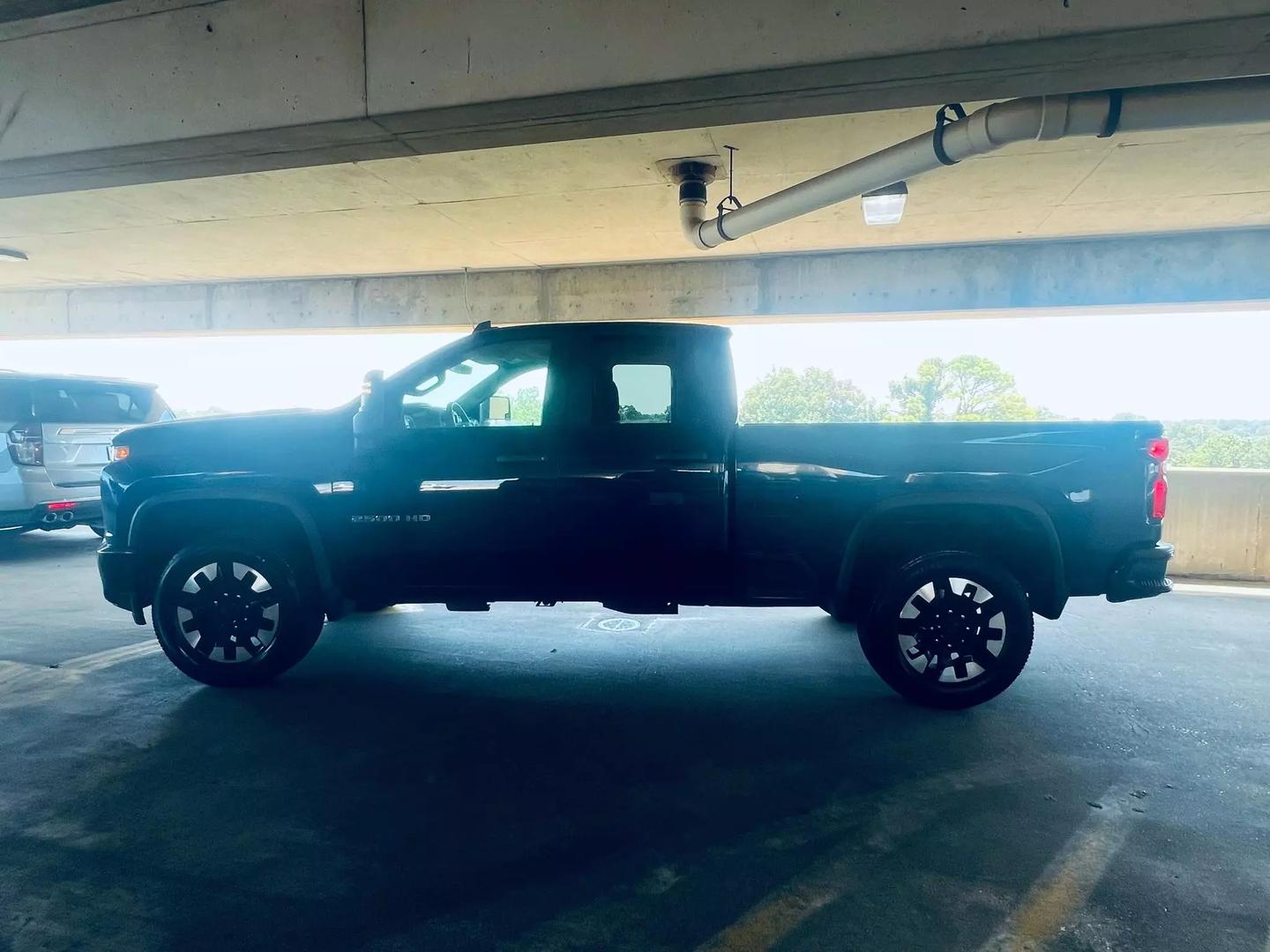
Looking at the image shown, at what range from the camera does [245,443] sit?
4527 millimetres

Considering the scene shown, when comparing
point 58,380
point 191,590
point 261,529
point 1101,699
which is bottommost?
point 1101,699

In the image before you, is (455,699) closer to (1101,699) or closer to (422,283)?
(1101,699)

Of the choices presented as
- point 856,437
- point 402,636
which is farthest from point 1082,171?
point 402,636

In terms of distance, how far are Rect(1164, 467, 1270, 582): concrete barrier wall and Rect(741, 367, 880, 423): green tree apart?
3572 millimetres

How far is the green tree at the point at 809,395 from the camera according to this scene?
10359 millimetres

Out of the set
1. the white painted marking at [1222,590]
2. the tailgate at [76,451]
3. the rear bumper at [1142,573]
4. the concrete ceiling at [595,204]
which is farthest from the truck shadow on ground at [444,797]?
the tailgate at [76,451]

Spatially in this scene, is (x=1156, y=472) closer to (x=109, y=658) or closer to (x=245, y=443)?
(x=245, y=443)

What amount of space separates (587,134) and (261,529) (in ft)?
11.0

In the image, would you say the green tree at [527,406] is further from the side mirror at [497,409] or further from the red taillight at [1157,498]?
the red taillight at [1157,498]

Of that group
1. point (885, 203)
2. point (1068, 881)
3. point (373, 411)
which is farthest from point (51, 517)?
point (1068, 881)

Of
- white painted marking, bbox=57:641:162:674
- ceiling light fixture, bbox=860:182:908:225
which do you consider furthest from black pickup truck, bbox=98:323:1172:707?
ceiling light fixture, bbox=860:182:908:225

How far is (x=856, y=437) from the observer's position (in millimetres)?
4195

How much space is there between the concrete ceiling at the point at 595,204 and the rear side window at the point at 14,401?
215 centimetres

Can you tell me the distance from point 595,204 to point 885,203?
Result: 3100mm
